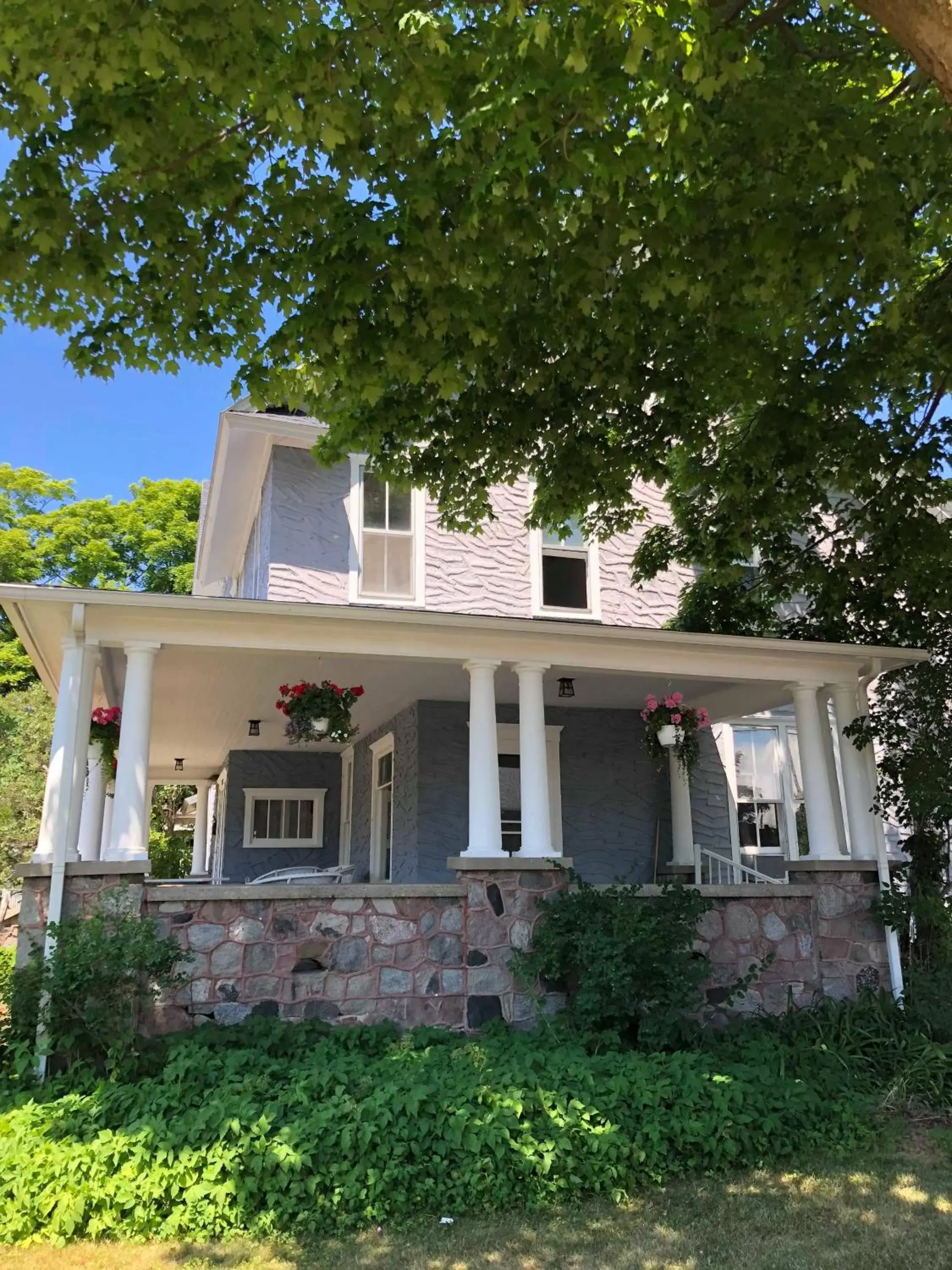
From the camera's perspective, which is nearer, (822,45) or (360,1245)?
(360,1245)

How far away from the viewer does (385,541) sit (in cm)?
1109

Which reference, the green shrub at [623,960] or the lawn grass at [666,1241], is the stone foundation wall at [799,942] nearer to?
the green shrub at [623,960]

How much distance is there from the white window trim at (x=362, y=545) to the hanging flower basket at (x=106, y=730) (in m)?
3.27

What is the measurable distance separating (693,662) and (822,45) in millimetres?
4877

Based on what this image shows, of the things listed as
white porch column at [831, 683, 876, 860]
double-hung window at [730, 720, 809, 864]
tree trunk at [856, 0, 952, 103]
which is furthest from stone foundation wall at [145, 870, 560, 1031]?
double-hung window at [730, 720, 809, 864]

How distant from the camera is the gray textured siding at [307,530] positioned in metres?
10.5

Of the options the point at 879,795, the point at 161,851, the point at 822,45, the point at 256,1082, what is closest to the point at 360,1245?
the point at 256,1082

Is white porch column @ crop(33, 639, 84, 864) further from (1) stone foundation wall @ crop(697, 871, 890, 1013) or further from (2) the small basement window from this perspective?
(2) the small basement window

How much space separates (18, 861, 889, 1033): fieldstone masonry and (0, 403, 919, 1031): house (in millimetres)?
295

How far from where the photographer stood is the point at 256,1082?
5.45 metres

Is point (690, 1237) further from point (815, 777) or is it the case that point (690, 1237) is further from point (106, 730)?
point (106, 730)

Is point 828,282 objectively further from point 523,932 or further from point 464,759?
point 464,759

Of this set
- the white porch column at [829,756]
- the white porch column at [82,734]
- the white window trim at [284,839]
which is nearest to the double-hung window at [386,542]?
the white porch column at [82,734]

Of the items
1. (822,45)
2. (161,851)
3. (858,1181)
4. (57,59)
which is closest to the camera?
(57,59)
